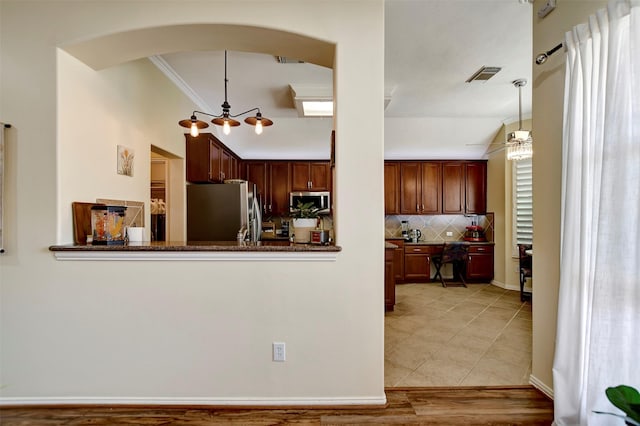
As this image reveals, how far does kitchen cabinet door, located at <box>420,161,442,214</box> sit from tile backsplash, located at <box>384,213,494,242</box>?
412 mm

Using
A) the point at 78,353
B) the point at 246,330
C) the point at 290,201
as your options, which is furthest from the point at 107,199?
the point at 290,201

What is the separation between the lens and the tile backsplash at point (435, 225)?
6270 mm

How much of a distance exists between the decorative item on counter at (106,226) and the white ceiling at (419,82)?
1.74 m

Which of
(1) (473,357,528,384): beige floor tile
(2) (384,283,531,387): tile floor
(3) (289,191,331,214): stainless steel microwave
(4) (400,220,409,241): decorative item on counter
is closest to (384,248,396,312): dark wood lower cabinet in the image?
(2) (384,283,531,387): tile floor

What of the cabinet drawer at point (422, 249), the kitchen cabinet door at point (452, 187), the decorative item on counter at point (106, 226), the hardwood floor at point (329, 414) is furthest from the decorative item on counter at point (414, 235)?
the decorative item on counter at point (106, 226)

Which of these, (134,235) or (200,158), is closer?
(134,235)

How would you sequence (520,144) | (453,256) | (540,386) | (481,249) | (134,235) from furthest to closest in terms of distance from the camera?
(481,249)
(453,256)
(520,144)
(134,235)
(540,386)

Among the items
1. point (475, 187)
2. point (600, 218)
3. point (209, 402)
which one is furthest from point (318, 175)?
point (600, 218)

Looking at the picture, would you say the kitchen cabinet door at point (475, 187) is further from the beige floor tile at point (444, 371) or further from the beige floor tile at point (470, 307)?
the beige floor tile at point (444, 371)

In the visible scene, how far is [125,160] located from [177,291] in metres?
1.40

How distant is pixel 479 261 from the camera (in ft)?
18.8

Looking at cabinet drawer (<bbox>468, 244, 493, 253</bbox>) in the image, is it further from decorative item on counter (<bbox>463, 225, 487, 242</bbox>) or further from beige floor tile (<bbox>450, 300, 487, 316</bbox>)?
beige floor tile (<bbox>450, 300, 487, 316</bbox>)

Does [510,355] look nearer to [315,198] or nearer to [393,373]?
[393,373]

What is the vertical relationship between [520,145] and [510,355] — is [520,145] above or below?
above
